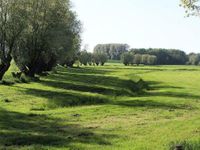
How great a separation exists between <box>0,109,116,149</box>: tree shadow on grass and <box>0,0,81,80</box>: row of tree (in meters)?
34.7

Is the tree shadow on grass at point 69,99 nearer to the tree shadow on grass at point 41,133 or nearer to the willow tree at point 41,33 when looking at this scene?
the tree shadow on grass at point 41,133

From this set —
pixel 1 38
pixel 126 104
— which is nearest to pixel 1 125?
pixel 126 104

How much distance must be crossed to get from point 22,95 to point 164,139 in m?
28.2

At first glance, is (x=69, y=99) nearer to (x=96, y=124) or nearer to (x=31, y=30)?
(x=96, y=124)

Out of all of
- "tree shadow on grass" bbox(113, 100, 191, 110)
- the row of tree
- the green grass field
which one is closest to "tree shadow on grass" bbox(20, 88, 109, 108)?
the green grass field

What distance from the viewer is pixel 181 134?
2483 centimetres

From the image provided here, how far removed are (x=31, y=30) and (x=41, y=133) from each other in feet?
172

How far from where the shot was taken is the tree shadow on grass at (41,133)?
22984 millimetres

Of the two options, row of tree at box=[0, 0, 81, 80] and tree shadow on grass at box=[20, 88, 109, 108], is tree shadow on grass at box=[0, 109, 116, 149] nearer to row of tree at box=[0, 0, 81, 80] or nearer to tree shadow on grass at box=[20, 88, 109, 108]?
tree shadow on grass at box=[20, 88, 109, 108]

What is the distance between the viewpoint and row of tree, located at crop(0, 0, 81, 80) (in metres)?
66.3

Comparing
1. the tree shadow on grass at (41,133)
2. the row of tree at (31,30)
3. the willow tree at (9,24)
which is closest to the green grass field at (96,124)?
the tree shadow on grass at (41,133)

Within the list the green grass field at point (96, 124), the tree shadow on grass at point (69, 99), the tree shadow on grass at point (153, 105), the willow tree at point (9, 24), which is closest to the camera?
the green grass field at point (96, 124)

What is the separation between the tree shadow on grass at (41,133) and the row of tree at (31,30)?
34.7 m

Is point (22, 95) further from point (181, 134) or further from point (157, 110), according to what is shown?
point (181, 134)
